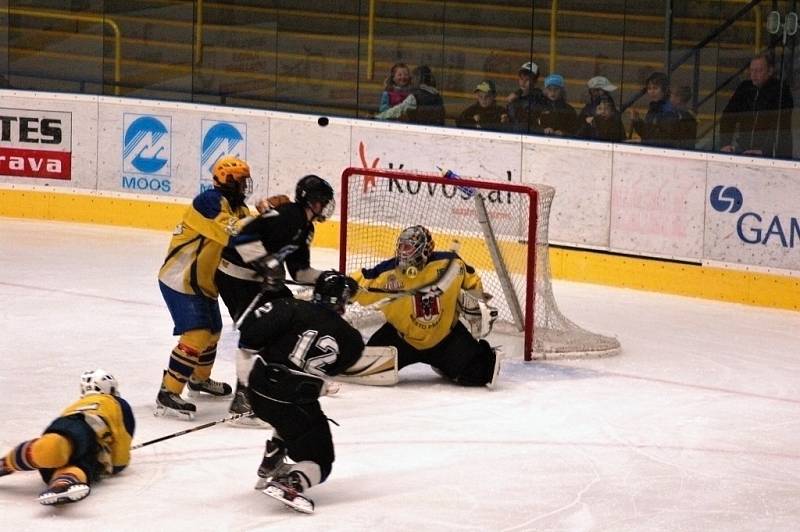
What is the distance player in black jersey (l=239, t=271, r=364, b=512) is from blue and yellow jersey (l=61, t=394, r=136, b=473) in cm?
53

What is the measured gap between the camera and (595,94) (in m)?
10.3

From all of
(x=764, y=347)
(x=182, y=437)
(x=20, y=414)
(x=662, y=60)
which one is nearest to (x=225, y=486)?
(x=182, y=437)

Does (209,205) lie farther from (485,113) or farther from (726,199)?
(485,113)

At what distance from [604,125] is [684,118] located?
529mm

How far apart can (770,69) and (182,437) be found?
194 inches

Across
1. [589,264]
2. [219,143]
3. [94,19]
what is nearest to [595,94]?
[589,264]

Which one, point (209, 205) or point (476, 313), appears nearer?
point (209, 205)

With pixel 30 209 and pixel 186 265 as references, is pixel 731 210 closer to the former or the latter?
pixel 186 265

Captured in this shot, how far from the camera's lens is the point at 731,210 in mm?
9539

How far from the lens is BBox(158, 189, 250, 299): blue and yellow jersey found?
6531mm

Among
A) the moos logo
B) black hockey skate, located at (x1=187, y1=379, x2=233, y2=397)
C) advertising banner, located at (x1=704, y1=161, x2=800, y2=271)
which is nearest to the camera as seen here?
black hockey skate, located at (x1=187, y1=379, x2=233, y2=397)

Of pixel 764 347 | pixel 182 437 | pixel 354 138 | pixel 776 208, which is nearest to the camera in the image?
pixel 182 437

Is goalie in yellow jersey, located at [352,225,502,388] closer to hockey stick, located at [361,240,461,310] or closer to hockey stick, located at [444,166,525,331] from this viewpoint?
hockey stick, located at [361,240,461,310]

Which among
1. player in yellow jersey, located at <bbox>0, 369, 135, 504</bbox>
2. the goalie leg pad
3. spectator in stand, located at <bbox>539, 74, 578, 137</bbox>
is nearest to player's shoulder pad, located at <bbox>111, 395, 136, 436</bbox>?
player in yellow jersey, located at <bbox>0, 369, 135, 504</bbox>
